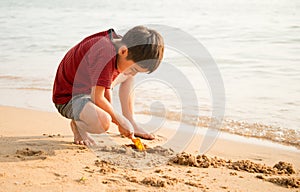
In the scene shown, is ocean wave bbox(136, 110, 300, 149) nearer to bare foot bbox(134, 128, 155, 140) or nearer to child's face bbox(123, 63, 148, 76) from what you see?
bare foot bbox(134, 128, 155, 140)

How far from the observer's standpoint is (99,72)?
2.71 meters

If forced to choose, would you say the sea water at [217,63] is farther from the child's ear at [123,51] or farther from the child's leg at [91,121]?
the child's ear at [123,51]

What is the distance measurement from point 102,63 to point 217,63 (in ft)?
11.6

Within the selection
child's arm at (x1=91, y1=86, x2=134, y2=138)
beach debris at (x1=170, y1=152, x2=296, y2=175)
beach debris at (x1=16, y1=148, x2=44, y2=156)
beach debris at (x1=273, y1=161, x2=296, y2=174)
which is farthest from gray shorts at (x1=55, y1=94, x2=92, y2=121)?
beach debris at (x1=273, y1=161, x2=296, y2=174)

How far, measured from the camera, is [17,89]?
5090 millimetres

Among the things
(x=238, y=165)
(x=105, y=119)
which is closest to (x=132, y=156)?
(x=105, y=119)

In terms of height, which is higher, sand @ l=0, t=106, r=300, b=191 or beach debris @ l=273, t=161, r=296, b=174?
beach debris @ l=273, t=161, r=296, b=174

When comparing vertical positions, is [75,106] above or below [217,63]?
below

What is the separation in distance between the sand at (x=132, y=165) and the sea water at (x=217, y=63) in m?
0.59

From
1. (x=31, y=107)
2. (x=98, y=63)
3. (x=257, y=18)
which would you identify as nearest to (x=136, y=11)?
(x=257, y=18)

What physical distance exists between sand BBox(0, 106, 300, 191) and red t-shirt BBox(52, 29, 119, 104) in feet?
1.38

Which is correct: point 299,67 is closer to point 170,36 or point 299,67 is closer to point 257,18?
point 170,36

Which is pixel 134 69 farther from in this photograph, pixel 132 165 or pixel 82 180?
pixel 82 180

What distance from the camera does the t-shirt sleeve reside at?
2.70m
